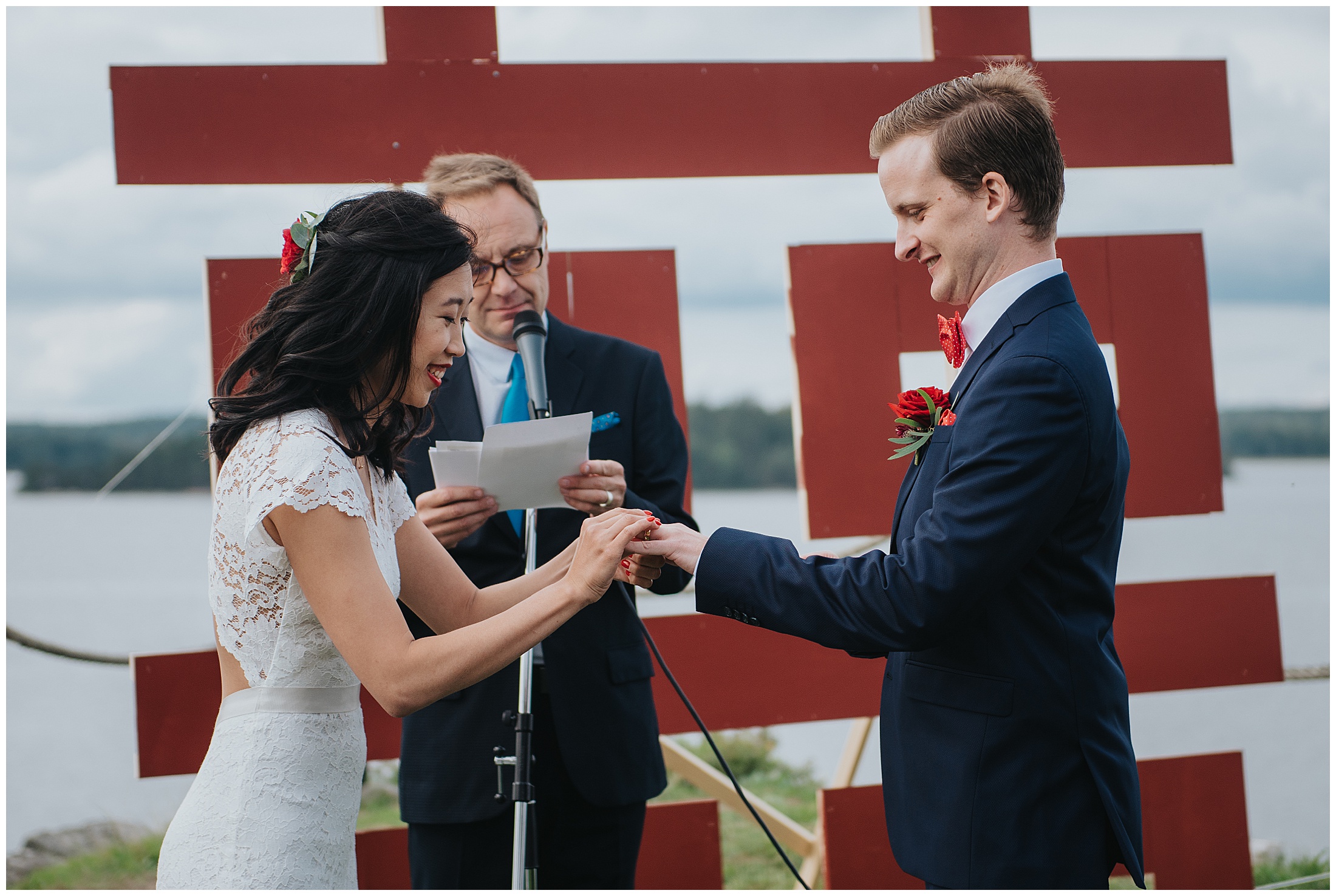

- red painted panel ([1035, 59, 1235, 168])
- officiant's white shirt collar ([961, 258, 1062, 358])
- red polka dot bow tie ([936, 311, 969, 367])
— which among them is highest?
red painted panel ([1035, 59, 1235, 168])

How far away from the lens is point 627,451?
99.4 inches

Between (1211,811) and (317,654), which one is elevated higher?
(317,654)

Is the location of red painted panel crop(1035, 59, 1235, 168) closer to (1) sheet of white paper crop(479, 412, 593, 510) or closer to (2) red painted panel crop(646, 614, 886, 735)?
(2) red painted panel crop(646, 614, 886, 735)

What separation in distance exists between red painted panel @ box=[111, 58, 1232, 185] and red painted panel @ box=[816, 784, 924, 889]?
200 centimetres

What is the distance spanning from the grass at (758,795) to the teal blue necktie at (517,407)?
187cm

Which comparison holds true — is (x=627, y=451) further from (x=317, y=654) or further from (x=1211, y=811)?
(x=1211, y=811)

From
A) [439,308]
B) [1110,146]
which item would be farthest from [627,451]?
[1110,146]

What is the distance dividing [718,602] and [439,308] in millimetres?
710

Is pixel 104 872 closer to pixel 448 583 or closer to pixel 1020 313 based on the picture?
pixel 448 583

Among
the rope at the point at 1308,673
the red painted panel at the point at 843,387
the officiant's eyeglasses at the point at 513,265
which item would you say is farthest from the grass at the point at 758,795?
the officiant's eyeglasses at the point at 513,265

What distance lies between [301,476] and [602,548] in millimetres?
512

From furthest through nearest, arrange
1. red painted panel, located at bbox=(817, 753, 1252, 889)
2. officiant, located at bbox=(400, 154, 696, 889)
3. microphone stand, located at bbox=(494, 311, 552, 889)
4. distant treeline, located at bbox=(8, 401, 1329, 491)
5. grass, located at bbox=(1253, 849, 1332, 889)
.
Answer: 1. distant treeline, located at bbox=(8, 401, 1329, 491)
2. grass, located at bbox=(1253, 849, 1332, 889)
3. red painted panel, located at bbox=(817, 753, 1252, 889)
4. officiant, located at bbox=(400, 154, 696, 889)
5. microphone stand, located at bbox=(494, 311, 552, 889)

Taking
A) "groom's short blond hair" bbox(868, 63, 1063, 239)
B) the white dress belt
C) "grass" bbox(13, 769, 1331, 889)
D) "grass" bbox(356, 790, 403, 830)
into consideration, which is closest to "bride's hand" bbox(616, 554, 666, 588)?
the white dress belt

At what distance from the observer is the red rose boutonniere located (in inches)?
70.6
